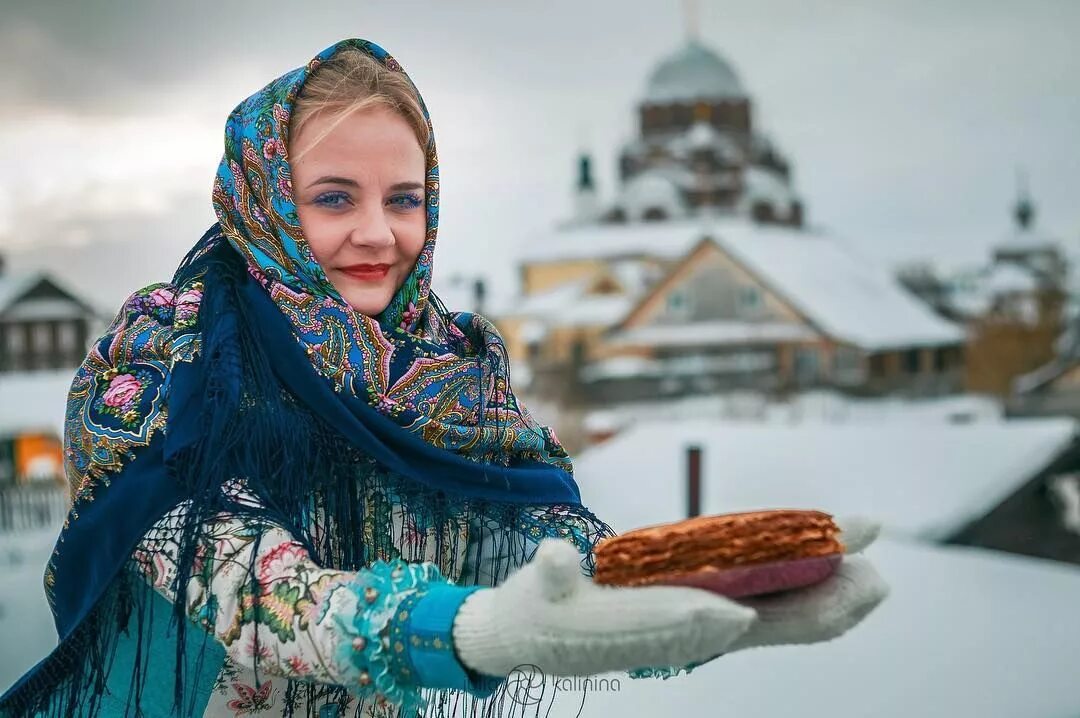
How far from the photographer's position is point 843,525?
3.04 feet

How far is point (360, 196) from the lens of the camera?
1193 millimetres

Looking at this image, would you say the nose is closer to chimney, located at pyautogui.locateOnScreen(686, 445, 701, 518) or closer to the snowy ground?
the snowy ground

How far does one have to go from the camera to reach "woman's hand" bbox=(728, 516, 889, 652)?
81 cm

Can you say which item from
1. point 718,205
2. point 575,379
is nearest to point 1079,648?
point 575,379

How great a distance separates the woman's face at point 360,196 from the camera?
117 centimetres

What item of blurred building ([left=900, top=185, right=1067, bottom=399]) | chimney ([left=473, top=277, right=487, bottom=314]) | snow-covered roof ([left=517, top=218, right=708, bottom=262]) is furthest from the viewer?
snow-covered roof ([left=517, top=218, right=708, bottom=262])

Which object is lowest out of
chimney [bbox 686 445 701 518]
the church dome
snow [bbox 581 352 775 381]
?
snow [bbox 581 352 775 381]

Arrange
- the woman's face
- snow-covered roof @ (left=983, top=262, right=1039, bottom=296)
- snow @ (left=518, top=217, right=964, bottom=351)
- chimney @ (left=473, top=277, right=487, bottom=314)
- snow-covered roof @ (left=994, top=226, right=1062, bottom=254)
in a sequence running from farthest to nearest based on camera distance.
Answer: snow-covered roof @ (left=994, top=226, right=1062, bottom=254), snow-covered roof @ (left=983, top=262, right=1039, bottom=296), snow @ (left=518, top=217, right=964, bottom=351), chimney @ (left=473, top=277, right=487, bottom=314), the woman's face

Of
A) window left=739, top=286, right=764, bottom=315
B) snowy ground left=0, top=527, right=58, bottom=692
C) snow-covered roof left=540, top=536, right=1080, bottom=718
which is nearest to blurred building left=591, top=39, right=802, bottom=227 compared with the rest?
window left=739, top=286, right=764, bottom=315

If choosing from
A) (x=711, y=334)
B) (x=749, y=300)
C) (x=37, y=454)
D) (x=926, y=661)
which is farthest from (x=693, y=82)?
(x=926, y=661)

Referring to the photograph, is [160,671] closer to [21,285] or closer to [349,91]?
[349,91]

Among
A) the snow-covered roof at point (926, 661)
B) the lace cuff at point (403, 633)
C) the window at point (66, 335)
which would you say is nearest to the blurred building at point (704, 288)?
the window at point (66, 335)

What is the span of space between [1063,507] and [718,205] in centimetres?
2844

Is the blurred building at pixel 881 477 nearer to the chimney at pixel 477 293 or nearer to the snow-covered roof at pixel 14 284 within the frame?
the chimney at pixel 477 293
